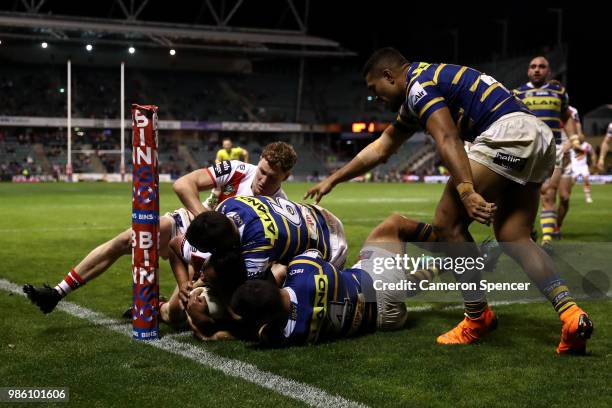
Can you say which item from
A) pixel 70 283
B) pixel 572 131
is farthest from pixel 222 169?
pixel 572 131

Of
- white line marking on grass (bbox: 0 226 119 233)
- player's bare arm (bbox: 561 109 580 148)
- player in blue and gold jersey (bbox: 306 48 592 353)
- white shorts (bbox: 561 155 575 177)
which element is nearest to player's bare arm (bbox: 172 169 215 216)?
player in blue and gold jersey (bbox: 306 48 592 353)

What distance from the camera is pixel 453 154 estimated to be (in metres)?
4.26

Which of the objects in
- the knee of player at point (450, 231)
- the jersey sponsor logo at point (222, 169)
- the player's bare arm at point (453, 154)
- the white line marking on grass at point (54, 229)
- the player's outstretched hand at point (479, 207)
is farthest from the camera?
the white line marking on grass at point (54, 229)

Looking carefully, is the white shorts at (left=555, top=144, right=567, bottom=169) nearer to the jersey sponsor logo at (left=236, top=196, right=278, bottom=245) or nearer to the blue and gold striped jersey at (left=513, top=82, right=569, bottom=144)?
the blue and gold striped jersey at (left=513, top=82, right=569, bottom=144)

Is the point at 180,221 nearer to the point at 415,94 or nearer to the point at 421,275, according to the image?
the point at 421,275

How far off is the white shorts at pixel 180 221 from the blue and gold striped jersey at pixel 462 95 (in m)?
1.99

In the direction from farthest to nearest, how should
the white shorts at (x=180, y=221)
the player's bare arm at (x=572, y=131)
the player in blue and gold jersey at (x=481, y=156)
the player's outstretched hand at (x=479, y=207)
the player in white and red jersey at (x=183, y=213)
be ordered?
the player's bare arm at (x=572, y=131)
the white shorts at (x=180, y=221)
the player in white and red jersey at (x=183, y=213)
the player in blue and gold jersey at (x=481, y=156)
the player's outstretched hand at (x=479, y=207)

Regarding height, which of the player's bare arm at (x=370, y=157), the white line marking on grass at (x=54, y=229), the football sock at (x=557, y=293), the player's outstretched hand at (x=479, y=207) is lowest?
the white line marking on grass at (x=54, y=229)

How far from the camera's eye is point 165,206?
19.2m

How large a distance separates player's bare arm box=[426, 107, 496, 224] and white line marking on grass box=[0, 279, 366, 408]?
132 cm

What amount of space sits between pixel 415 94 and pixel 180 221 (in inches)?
86.2

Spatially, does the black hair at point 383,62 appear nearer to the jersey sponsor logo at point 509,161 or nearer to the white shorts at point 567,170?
the jersey sponsor logo at point 509,161

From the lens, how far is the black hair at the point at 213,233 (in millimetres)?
4363

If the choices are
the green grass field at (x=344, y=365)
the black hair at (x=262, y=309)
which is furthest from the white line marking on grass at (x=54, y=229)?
the black hair at (x=262, y=309)
